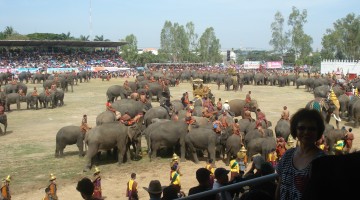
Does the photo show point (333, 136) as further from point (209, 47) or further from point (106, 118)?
point (209, 47)

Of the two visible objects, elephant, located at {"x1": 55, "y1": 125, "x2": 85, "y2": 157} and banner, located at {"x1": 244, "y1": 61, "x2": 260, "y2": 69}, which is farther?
banner, located at {"x1": 244, "y1": 61, "x2": 260, "y2": 69}

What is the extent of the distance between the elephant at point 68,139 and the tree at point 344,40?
2086 inches

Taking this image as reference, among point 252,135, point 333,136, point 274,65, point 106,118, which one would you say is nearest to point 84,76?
point 274,65

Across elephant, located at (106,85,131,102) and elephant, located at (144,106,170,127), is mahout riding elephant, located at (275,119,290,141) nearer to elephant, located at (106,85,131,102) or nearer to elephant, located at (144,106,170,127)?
elephant, located at (144,106,170,127)

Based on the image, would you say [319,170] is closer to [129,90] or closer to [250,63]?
[129,90]

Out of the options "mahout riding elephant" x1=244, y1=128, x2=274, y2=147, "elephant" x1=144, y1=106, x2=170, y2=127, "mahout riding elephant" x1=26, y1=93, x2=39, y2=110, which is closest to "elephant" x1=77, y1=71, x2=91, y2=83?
"mahout riding elephant" x1=26, y1=93, x2=39, y2=110

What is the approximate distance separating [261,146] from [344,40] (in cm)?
5273

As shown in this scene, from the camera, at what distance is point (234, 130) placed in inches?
521

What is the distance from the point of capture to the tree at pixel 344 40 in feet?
192

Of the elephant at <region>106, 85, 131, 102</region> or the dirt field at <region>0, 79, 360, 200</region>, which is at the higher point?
the elephant at <region>106, 85, 131, 102</region>

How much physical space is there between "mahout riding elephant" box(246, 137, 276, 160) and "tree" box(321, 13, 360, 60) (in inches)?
2025

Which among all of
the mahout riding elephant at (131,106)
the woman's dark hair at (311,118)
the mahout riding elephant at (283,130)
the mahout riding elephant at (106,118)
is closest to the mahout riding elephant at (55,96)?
the mahout riding elephant at (131,106)

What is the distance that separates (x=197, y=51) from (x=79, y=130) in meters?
71.2

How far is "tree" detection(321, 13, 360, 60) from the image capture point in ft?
192
